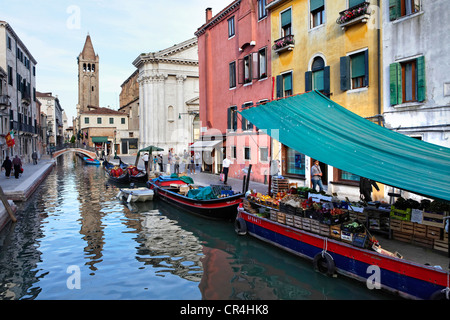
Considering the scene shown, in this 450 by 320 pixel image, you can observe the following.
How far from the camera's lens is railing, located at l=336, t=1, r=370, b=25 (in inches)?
552

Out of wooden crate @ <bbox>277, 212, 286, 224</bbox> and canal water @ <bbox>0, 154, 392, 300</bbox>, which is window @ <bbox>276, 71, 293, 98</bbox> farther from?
wooden crate @ <bbox>277, 212, 286, 224</bbox>

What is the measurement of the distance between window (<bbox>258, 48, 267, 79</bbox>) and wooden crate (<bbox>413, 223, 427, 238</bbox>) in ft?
46.3

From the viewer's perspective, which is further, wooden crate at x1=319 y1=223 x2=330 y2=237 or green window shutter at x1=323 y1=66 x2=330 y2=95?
green window shutter at x1=323 y1=66 x2=330 y2=95

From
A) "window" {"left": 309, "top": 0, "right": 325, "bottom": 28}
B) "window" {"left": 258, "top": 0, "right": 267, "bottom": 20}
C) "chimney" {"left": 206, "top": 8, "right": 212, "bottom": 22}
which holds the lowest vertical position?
"window" {"left": 309, "top": 0, "right": 325, "bottom": 28}

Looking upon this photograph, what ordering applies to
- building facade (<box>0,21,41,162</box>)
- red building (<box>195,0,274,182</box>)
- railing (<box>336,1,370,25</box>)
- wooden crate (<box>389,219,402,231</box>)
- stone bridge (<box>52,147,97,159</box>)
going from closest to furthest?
wooden crate (<box>389,219,402,231</box>)
railing (<box>336,1,370,25</box>)
red building (<box>195,0,274,182</box>)
building facade (<box>0,21,41,162</box>)
stone bridge (<box>52,147,97,159</box>)

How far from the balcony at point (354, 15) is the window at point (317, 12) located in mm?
1487

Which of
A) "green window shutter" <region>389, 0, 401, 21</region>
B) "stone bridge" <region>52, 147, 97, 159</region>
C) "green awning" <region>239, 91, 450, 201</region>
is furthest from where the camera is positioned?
"stone bridge" <region>52, 147, 97, 159</region>

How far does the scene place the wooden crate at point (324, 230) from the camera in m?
8.49

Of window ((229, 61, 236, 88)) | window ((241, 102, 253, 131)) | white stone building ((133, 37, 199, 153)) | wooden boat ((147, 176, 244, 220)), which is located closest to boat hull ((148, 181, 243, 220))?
wooden boat ((147, 176, 244, 220))

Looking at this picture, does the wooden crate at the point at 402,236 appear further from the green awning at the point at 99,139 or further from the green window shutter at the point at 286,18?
the green awning at the point at 99,139

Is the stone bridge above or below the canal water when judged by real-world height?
above

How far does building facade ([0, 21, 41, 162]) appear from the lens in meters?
34.1

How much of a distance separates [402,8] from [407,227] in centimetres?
872
